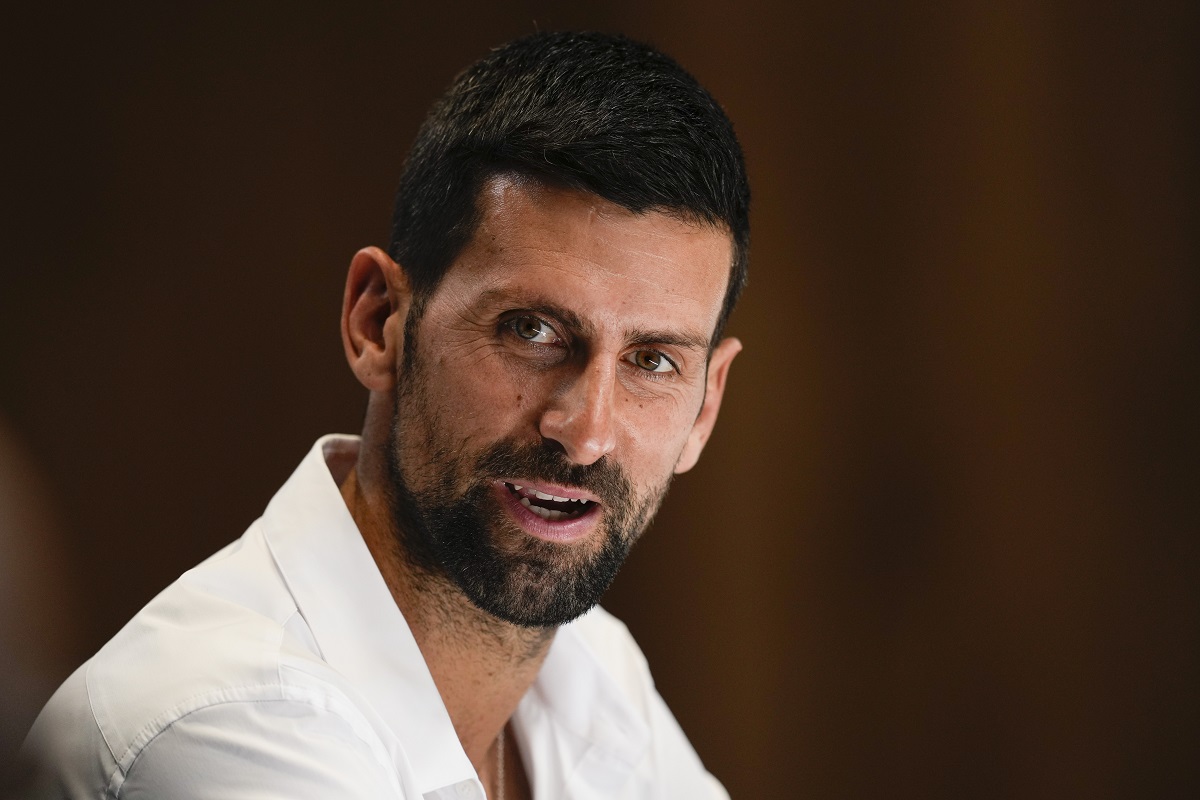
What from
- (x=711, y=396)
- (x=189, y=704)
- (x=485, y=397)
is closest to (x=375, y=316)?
(x=485, y=397)

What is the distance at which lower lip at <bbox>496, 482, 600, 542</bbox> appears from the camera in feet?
5.33

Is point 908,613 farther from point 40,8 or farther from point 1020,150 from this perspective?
point 40,8

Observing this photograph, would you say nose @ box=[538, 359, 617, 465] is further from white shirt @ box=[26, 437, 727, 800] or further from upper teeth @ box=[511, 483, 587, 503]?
white shirt @ box=[26, 437, 727, 800]

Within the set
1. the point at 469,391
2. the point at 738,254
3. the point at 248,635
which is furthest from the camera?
the point at 738,254

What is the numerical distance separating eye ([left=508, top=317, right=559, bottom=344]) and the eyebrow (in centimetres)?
2

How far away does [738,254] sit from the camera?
6.08 ft

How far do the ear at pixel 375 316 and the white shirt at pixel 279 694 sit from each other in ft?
0.49

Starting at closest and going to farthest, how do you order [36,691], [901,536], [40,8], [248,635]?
[36,691]
[248,635]
[40,8]
[901,536]

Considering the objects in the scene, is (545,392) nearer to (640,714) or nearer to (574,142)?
(574,142)

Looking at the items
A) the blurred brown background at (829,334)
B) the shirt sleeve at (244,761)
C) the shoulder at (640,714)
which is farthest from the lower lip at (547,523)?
the blurred brown background at (829,334)

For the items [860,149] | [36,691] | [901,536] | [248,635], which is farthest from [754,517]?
[36,691]

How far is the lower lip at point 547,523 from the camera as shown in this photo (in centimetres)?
163

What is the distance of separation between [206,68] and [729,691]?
2.07 meters

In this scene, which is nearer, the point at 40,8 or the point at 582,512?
the point at 582,512
